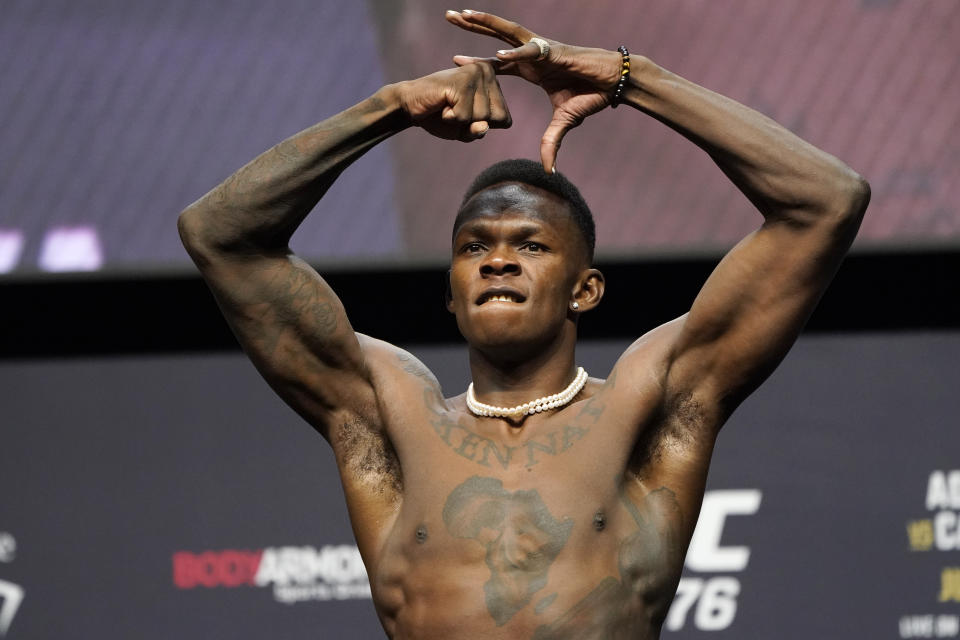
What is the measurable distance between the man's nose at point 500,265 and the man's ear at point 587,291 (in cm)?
11

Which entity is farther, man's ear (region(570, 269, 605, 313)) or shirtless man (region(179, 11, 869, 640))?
man's ear (region(570, 269, 605, 313))

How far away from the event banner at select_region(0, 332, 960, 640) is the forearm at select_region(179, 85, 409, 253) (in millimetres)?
1250

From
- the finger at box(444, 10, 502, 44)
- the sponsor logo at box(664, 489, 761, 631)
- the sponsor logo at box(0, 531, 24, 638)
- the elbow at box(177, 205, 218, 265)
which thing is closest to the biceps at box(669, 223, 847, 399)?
the finger at box(444, 10, 502, 44)

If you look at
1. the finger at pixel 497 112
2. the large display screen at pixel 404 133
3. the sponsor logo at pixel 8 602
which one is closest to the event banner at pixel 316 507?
the sponsor logo at pixel 8 602

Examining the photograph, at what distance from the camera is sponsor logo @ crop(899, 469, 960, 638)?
3.05m

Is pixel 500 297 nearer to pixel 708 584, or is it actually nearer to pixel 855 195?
pixel 855 195

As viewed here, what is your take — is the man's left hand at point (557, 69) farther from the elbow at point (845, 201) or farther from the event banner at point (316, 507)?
the event banner at point (316, 507)

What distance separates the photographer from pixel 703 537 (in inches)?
122

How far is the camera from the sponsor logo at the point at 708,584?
3086 mm

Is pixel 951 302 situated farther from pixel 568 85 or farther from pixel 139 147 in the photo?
pixel 139 147

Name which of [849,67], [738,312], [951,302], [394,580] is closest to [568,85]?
[738,312]

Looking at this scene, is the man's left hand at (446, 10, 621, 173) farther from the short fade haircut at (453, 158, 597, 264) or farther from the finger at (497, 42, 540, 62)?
the short fade haircut at (453, 158, 597, 264)

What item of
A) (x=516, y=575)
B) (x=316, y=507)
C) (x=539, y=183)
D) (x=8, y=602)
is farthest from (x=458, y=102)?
(x=8, y=602)

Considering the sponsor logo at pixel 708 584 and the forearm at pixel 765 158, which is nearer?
the forearm at pixel 765 158
